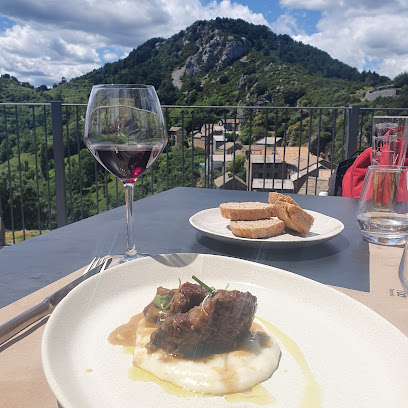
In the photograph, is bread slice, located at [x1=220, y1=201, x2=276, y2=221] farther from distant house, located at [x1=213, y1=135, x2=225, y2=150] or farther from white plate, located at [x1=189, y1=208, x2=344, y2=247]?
distant house, located at [x1=213, y1=135, x2=225, y2=150]

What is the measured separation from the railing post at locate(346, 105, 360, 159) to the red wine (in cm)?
468

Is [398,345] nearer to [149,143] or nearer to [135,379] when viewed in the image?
[135,379]

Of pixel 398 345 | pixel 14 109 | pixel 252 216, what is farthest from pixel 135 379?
pixel 14 109

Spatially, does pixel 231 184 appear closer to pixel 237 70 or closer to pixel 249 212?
pixel 249 212

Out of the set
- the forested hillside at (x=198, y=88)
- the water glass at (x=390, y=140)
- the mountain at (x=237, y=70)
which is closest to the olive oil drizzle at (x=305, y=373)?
the water glass at (x=390, y=140)

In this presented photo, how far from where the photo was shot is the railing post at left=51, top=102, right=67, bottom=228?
4.70 metres

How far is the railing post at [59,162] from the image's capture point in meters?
4.70

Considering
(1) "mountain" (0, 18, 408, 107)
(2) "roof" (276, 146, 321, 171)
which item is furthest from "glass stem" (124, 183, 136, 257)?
(1) "mountain" (0, 18, 408, 107)

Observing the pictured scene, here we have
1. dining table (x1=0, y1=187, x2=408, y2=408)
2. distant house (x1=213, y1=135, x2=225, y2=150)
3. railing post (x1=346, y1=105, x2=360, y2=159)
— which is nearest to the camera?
dining table (x1=0, y1=187, x2=408, y2=408)

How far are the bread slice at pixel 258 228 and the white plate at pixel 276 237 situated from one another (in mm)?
18

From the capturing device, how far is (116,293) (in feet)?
2.19

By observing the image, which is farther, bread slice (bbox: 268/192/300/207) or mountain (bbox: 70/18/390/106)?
mountain (bbox: 70/18/390/106)

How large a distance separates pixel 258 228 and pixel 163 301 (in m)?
0.54

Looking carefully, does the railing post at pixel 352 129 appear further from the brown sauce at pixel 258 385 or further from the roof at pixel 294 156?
the brown sauce at pixel 258 385
